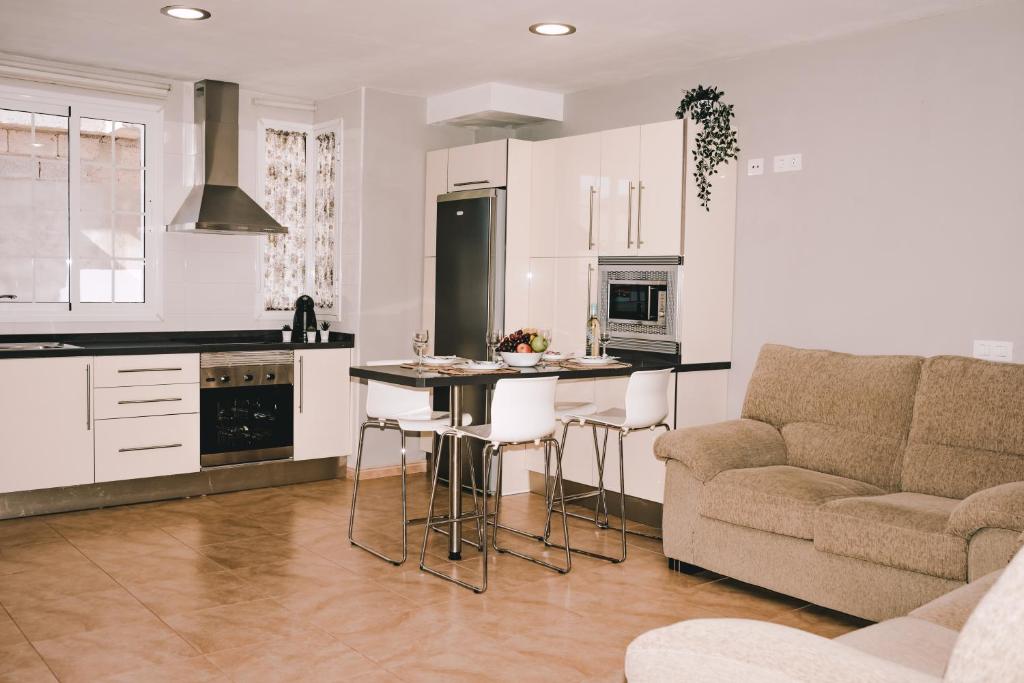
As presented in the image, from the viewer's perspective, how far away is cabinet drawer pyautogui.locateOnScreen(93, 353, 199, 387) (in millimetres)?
5164

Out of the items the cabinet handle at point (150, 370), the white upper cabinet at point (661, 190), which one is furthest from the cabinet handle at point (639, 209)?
the cabinet handle at point (150, 370)

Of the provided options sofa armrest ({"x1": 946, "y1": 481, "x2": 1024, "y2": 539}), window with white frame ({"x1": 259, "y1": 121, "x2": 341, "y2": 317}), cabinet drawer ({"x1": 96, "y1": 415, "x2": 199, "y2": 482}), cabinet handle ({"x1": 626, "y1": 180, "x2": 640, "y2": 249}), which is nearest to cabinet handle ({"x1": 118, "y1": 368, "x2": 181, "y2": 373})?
cabinet drawer ({"x1": 96, "y1": 415, "x2": 199, "y2": 482})

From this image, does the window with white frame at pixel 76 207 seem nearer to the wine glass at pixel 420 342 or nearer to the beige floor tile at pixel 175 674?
the wine glass at pixel 420 342

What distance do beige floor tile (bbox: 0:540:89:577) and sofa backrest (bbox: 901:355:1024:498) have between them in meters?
3.78

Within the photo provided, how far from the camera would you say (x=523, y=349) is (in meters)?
4.41

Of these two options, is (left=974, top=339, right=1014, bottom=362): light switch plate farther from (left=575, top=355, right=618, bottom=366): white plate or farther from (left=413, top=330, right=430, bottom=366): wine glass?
(left=413, top=330, right=430, bottom=366): wine glass

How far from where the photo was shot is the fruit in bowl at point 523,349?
4.39m

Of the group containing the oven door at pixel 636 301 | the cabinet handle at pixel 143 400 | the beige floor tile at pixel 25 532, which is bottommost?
the beige floor tile at pixel 25 532

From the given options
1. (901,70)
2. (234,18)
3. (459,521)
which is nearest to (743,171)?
(901,70)

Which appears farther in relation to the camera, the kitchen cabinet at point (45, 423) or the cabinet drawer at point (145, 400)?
the cabinet drawer at point (145, 400)

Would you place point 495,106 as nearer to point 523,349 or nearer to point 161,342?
point 523,349

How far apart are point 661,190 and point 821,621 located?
2.44m

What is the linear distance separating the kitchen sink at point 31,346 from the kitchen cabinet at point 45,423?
64mm

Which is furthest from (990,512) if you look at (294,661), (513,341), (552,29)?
(552,29)
